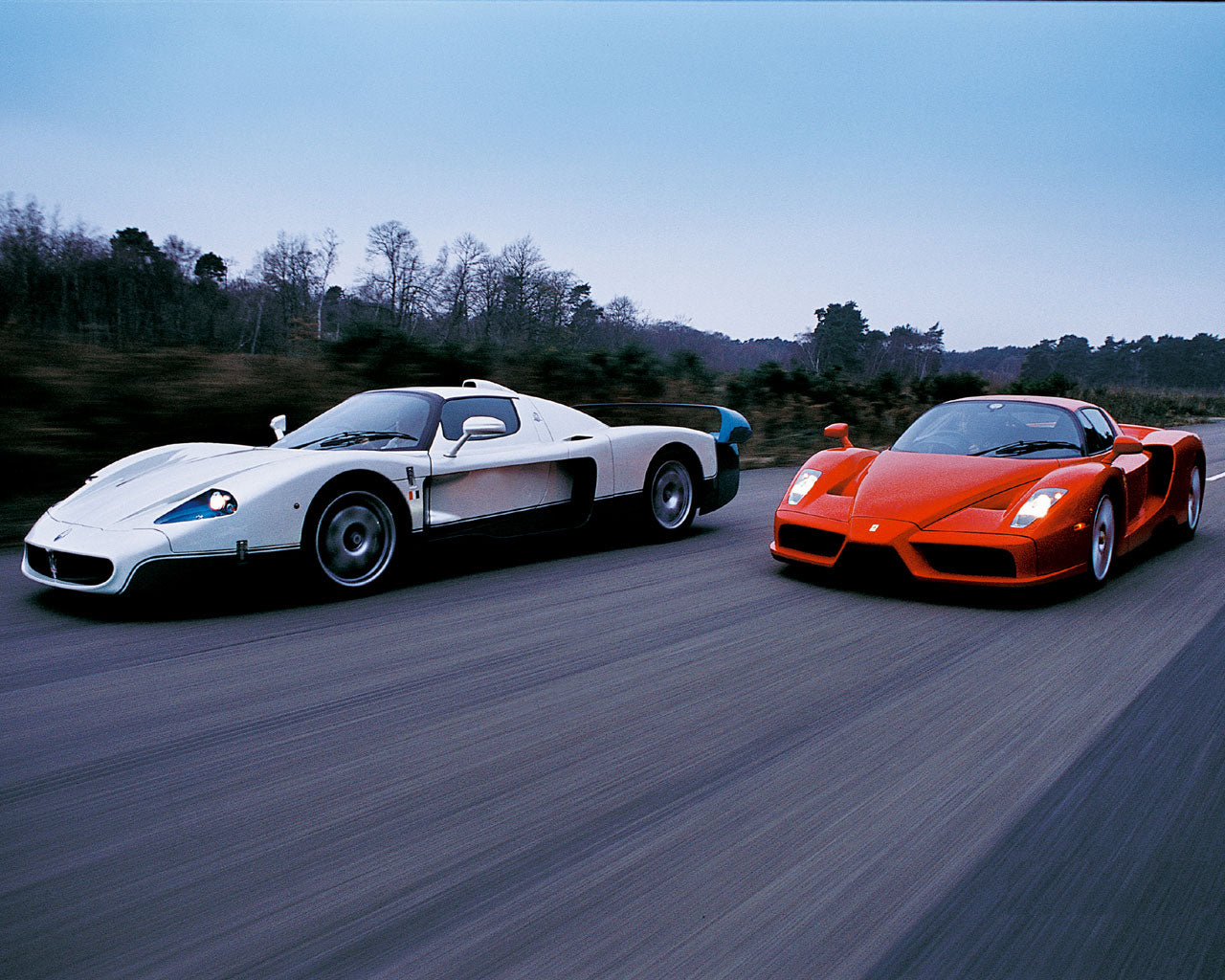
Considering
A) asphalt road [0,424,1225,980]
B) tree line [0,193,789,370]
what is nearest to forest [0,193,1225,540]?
tree line [0,193,789,370]

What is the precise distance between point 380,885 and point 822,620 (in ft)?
9.24

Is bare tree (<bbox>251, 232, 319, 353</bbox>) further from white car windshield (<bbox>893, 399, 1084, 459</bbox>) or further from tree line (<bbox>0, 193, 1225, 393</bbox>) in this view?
white car windshield (<bbox>893, 399, 1084, 459</bbox>)

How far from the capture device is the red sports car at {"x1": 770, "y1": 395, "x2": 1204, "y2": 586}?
4555 mm

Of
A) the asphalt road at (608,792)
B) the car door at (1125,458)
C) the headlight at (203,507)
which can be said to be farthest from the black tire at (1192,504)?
the headlight at (203,507)

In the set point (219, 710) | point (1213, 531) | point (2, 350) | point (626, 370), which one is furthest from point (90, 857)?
point (626, 370)

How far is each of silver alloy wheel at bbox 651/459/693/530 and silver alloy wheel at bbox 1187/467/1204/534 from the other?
371 cm

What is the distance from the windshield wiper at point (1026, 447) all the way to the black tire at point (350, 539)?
3.47 m

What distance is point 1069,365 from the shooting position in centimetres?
8775

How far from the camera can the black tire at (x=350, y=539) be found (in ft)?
15.0

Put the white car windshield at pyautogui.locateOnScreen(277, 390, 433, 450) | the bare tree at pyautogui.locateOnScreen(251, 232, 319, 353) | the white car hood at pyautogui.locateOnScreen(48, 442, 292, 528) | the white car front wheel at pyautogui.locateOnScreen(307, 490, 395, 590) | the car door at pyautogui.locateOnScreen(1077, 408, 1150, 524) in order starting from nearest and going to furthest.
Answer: the white car hood at pyautogui.locateOnScreen(48, 442, 292, 528) < the white car front wheel at pyautogui.locateOnScreen(307, 490, 395, 590) < the white car windshield at pyautogui.locateOnScreen(277, 390, 433, 450) < the car door at pyautogui.locateOnScreen(1077, 408, 1150, 524) < the bare tree at pyautogui.locateOnScreen(251, 232, 319, 353)

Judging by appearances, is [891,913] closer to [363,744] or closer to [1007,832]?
[1007,832]

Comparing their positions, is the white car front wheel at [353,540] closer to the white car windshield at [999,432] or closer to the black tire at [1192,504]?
the white car windshield at [999,432]

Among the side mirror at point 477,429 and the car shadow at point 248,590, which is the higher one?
the side mirror at point 477,429

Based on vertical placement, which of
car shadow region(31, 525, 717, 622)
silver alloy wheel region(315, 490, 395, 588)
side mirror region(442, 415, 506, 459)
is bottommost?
car shadow region(31, 525, 717, 622)
